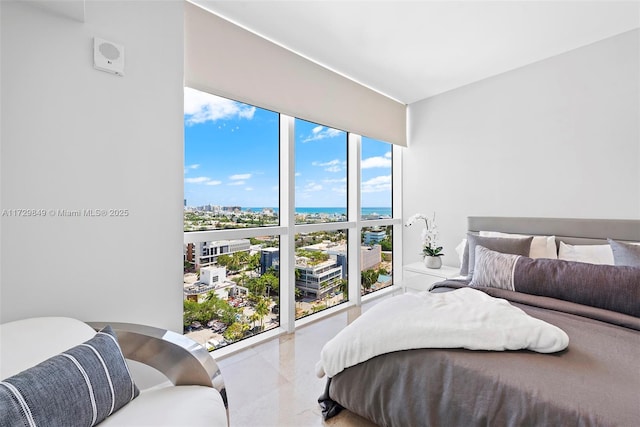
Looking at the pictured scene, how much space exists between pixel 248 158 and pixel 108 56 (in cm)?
116

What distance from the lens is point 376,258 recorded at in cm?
372

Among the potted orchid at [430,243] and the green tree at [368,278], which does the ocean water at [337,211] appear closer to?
the potted orchid at [430,243]

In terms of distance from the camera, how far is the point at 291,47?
248 cm

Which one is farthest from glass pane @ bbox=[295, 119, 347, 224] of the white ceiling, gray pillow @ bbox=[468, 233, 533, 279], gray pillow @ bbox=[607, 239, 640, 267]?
gray pillow @ bbox=[607, 239, 640, 267]

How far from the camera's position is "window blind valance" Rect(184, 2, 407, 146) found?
6.52 feet

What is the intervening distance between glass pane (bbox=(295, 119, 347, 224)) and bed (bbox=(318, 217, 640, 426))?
1.66 metres

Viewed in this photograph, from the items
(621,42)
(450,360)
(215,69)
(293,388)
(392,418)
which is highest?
(621,42)

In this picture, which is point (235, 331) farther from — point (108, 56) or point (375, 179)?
point (375, 179)

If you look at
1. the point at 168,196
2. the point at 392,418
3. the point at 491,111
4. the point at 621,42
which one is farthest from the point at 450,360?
the point at 621,42

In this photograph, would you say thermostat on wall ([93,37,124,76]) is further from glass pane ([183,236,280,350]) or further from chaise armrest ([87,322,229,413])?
chaise armrest ([87,322,229,413])

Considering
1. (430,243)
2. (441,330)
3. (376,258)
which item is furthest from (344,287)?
(441,330)

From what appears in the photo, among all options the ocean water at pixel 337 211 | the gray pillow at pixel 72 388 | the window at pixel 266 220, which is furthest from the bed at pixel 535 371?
the ocean water at pixel 337 211

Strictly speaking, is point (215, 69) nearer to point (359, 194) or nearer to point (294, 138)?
point (294, 138)

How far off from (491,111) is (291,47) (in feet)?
7.23
